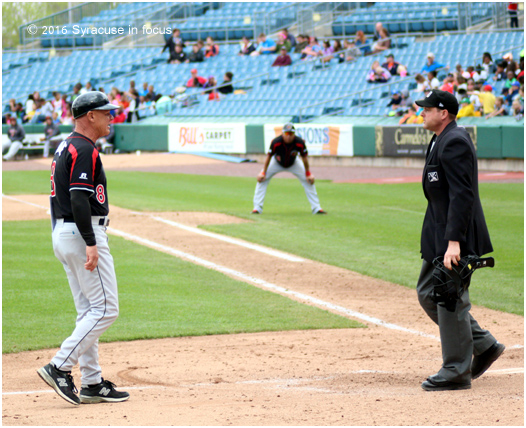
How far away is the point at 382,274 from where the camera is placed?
10.8 meters

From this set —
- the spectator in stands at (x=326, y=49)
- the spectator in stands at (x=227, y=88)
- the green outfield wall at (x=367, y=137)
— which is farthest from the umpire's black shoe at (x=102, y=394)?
the spectator in stands at (x=326, y=49)

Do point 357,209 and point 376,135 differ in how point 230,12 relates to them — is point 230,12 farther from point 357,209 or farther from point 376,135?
point 357,209

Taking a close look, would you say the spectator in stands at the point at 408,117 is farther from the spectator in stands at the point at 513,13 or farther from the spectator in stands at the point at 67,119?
the spectator in stands at the point at 67,119

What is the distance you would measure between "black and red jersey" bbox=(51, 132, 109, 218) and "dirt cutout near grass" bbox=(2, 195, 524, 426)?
1.36 m

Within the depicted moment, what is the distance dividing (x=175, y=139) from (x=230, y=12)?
46.1 feet

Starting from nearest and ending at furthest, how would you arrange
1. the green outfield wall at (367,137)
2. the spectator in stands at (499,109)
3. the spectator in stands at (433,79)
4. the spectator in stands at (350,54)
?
the green outfield wall at (367,137), the spectator in stands at (499,109), the spectator in stands at (433,79), the spectator in stands at (350,54)

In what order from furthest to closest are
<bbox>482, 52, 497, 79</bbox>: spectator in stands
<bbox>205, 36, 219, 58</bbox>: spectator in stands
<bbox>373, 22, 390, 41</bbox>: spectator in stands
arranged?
<bbox>205, 36, 219, 58</bbox>: spectator in stands, <bbox>373, 22, 390, 41</bbox>: spectator in stands, <bbox>482, 52, 497, 79</bbox>: spectator in stands

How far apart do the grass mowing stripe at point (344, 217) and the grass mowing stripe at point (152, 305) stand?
2050mm

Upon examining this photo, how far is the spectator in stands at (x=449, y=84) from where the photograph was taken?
26487mm

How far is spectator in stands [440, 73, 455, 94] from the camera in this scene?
26487mm

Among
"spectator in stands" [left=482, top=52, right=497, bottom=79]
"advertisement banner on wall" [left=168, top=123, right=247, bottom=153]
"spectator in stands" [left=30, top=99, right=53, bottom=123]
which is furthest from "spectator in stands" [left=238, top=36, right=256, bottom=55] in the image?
"spectator in stands" [left=482, top=52, right=497, bottom=79]

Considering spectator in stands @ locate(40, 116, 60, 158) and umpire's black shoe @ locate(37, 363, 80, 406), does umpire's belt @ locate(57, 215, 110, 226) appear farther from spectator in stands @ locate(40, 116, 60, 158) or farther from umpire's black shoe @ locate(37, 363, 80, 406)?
spectator in stands @ locate(40, 116, 60, 158)

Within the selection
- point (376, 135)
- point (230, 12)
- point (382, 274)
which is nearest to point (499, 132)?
point (376, 135)

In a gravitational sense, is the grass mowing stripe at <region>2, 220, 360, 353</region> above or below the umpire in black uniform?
below
